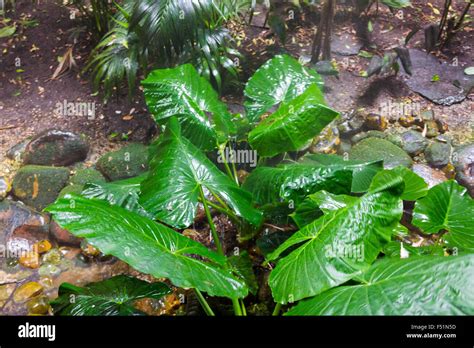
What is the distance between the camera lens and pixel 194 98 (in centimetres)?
203

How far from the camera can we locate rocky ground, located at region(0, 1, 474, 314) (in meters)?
2.19

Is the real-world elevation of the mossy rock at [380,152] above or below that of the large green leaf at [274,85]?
below

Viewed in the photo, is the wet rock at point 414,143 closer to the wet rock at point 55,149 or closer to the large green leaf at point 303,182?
the large green leaf at point 303,182

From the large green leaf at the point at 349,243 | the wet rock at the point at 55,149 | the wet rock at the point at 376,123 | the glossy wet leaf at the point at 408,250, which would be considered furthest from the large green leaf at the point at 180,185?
the wet rock at the point at 376,123

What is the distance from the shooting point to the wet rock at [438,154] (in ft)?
8.16

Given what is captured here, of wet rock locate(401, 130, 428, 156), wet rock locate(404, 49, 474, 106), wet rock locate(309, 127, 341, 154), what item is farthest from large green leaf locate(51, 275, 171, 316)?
wet rock locate(404, 49, 474, 106)

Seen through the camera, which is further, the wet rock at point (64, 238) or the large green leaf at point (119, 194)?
the wet rock at point (64, 238)

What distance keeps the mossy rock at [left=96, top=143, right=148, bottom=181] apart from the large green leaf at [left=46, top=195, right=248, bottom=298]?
1043mm

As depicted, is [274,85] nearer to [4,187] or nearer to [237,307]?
[237,307]
